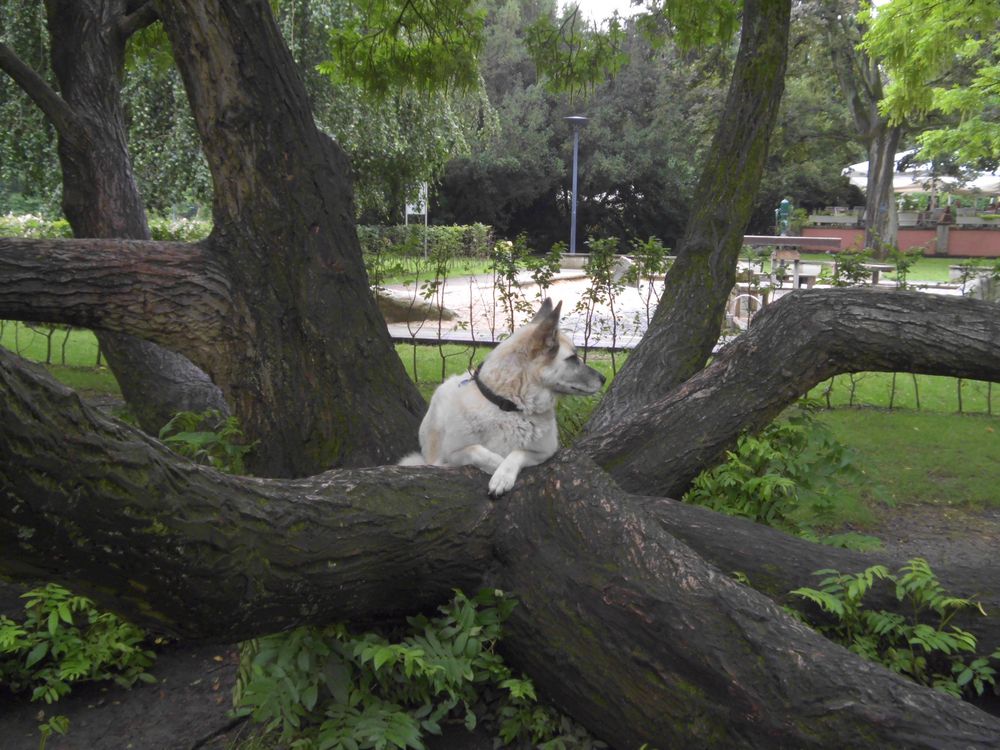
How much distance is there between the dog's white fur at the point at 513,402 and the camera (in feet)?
14.1

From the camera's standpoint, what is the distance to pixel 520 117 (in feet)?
119

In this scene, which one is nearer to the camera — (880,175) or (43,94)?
(43,94)

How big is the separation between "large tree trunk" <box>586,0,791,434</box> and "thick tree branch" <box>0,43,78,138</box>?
5053 millimetres

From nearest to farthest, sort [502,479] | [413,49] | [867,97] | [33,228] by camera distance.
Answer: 1. [502,479]
2. [413,49]
3. [33,228]
4. [867,97]

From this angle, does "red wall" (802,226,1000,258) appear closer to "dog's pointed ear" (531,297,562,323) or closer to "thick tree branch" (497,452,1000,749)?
"dog's pointed ear" (531,297,562,323)

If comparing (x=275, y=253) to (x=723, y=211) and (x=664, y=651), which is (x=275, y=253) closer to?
(x=664, y=651)

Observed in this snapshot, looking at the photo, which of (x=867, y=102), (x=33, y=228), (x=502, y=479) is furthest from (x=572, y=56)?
(x=867, y=102)

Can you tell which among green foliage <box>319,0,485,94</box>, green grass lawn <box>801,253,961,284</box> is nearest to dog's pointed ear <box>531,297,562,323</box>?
green foliage <box>319,0,485,94</box>

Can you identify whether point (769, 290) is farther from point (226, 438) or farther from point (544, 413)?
point (226, 438)

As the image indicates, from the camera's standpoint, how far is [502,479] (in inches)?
154

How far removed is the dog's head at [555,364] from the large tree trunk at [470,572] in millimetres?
627

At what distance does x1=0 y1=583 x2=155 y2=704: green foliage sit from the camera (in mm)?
3887

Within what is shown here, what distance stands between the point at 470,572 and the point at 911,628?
6.20 ft

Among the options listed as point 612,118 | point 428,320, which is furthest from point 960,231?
point 428,320
